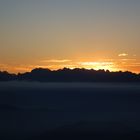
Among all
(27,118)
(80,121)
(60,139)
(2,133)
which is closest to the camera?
(60,139)

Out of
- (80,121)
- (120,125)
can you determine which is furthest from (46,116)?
(120,125)

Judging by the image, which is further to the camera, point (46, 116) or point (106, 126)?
point (46, 116)

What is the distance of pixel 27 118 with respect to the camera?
3093 inches

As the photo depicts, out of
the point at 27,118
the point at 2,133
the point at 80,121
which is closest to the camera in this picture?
the point at 2,133

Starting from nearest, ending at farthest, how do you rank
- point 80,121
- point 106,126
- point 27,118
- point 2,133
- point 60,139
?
point 60,139
point 2,133
point 106,126
point 80,121
point 27,118

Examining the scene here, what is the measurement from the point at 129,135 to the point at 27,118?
89.7 ft

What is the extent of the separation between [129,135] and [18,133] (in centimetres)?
1637

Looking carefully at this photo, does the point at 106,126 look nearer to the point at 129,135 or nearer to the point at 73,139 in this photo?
the point at 129,135

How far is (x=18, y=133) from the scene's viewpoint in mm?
58188

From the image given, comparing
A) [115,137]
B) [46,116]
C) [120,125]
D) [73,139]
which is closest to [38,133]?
[73,139]

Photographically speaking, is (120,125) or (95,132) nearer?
(95,132)

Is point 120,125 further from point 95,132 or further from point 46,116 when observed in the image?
point 46,116

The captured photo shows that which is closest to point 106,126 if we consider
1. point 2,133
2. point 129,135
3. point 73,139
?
point 129,135

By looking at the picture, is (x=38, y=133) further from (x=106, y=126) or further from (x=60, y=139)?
(x=106, y=126)
